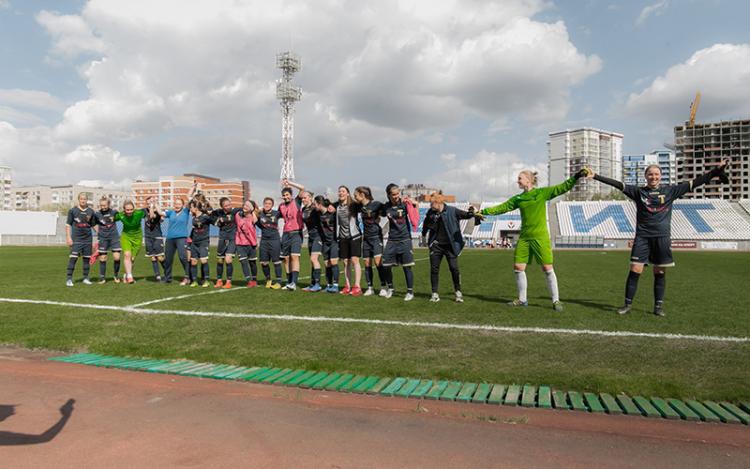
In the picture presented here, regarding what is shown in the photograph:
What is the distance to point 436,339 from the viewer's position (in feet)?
19.1

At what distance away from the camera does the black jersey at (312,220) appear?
1061cm

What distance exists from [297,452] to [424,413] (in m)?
1.05

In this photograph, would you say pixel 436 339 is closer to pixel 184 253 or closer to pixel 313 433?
pixel 313 433

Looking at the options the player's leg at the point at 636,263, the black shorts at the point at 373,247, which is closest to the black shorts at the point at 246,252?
the black shorts at the point at 373,247

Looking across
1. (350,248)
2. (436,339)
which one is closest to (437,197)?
(350,248)

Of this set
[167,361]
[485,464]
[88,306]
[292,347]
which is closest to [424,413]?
[485,464]

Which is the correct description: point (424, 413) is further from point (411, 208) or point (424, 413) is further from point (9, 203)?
point (9, 203)

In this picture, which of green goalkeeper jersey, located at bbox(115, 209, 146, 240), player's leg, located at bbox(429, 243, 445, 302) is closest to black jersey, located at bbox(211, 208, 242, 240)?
green goalkeeper jersey, located at bbox(115, 209, 146, 240)

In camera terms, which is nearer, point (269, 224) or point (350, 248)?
point (350, 248)

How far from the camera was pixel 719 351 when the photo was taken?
517cm

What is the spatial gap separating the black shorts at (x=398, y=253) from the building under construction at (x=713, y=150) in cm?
13587

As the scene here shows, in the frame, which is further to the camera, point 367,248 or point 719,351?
point 367,248

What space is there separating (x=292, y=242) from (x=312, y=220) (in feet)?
2.04

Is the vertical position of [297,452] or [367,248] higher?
[367,248]
